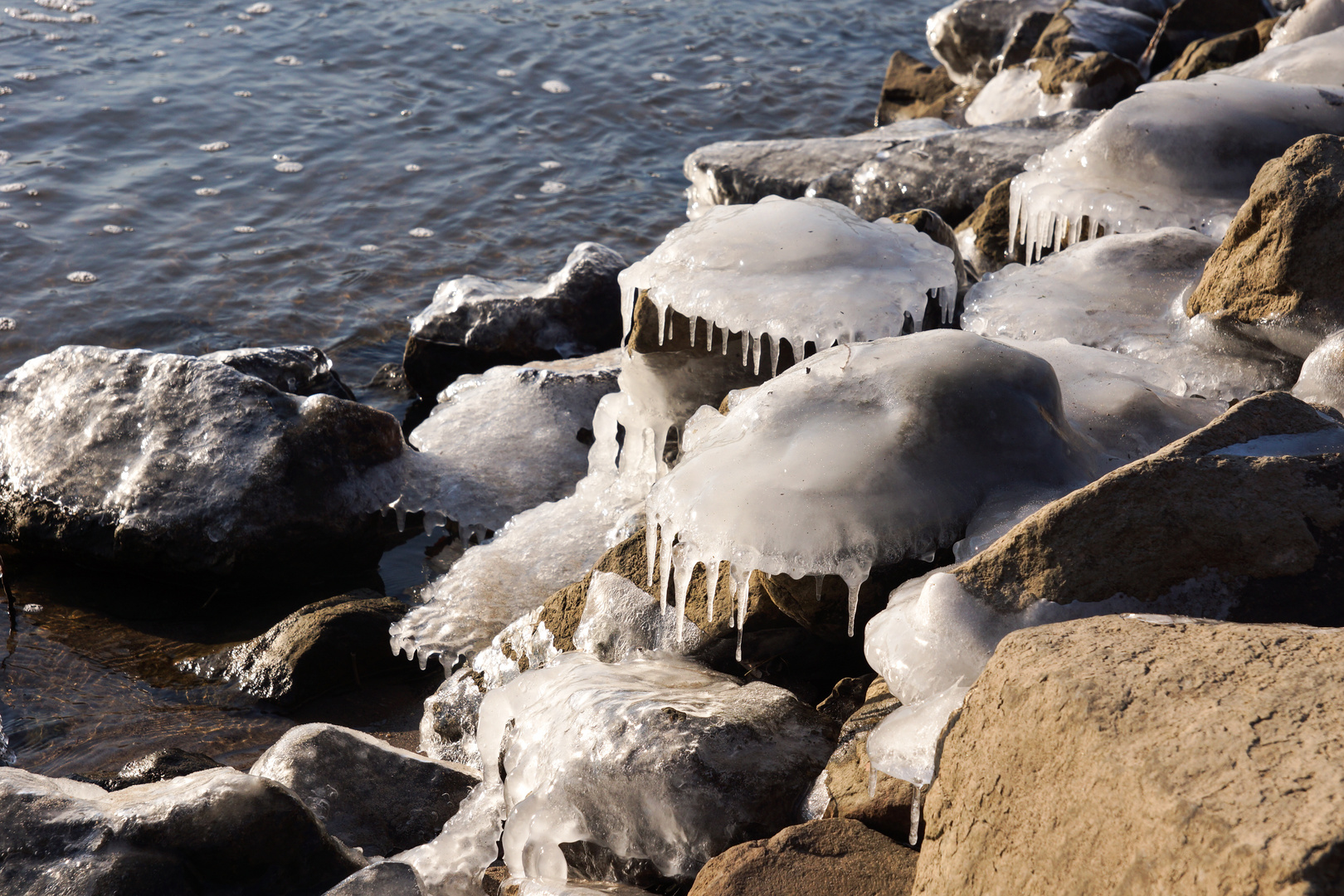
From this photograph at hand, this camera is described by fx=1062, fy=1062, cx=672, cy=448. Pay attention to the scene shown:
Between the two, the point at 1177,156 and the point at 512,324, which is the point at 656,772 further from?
the point at 512,324

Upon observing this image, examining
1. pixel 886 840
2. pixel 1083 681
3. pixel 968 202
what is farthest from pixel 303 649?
pixel 968 202

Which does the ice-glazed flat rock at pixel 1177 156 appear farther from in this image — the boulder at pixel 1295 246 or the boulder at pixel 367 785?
the boulder at pixel 367 785

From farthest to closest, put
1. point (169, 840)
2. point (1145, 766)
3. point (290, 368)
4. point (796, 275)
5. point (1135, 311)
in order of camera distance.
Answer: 1. point (290, 368)
2. point (1135, 311)
3. point (796, 275)
4. point (169, 840)
5. point (1145, 766)

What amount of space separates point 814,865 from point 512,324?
5.54m

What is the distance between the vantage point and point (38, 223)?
9.00 meters

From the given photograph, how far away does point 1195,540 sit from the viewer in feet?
7.64

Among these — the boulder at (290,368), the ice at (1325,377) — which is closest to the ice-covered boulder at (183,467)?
the boulder at (290,368)

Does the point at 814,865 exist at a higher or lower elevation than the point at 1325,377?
lower

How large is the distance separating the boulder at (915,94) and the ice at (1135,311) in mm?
7113

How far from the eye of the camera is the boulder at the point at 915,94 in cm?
1144

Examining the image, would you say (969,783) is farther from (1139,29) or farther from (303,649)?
(1139,29)

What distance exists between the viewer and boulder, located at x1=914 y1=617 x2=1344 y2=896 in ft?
4.49

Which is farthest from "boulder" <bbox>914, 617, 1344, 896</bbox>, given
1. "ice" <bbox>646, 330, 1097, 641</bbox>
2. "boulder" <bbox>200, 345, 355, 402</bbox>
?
"boulder" <bbox>200, 345, 355, 402</bbox>

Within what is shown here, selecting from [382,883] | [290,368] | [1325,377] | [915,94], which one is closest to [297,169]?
[290,368]
